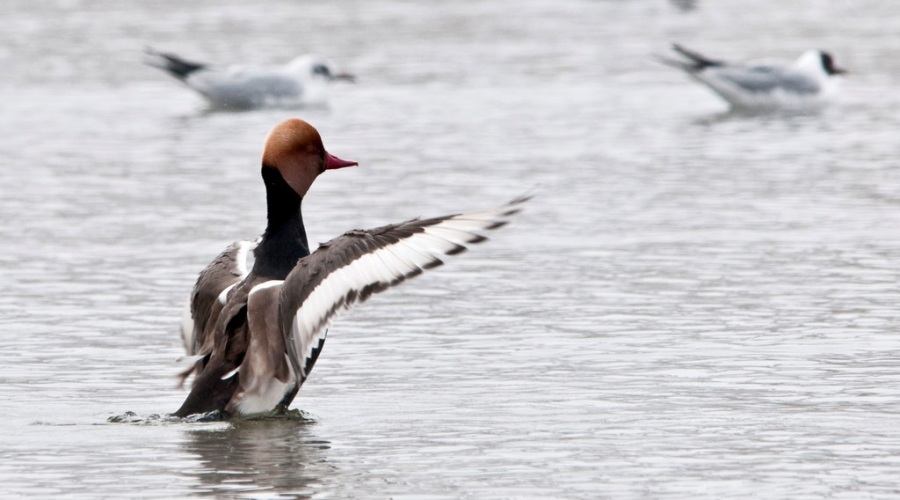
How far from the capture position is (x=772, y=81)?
21.3m

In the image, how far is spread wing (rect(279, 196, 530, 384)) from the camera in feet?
22.5

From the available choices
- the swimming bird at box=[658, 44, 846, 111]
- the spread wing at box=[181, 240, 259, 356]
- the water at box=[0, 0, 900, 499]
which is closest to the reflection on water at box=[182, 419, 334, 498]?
the water at box=[0, 0, 900, 499]

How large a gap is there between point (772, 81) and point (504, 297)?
11865 mm

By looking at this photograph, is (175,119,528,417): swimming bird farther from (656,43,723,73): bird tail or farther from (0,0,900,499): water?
(656,43,723,73): bird tail

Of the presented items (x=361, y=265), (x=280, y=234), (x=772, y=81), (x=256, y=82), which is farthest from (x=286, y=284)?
(x=256, y=82)

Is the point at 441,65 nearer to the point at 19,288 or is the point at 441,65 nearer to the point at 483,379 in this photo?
the point at 19,288

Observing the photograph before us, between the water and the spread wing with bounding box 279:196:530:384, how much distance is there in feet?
1.68

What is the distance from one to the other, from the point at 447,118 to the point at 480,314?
10.1 m

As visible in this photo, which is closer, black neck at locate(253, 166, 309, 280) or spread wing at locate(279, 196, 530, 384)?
spread wing at locate(279, 196, 530, 384)

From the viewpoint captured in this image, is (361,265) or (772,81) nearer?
(361,265)

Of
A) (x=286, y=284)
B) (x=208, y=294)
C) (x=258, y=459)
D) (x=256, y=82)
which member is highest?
(x=286, y=284)

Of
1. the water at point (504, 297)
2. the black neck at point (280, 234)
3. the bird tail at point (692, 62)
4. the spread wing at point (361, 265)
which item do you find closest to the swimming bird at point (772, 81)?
the bird tail at point (692, 62)

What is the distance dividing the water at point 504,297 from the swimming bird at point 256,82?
1.07ft

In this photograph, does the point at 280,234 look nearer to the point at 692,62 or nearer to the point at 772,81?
the point at 772,81
